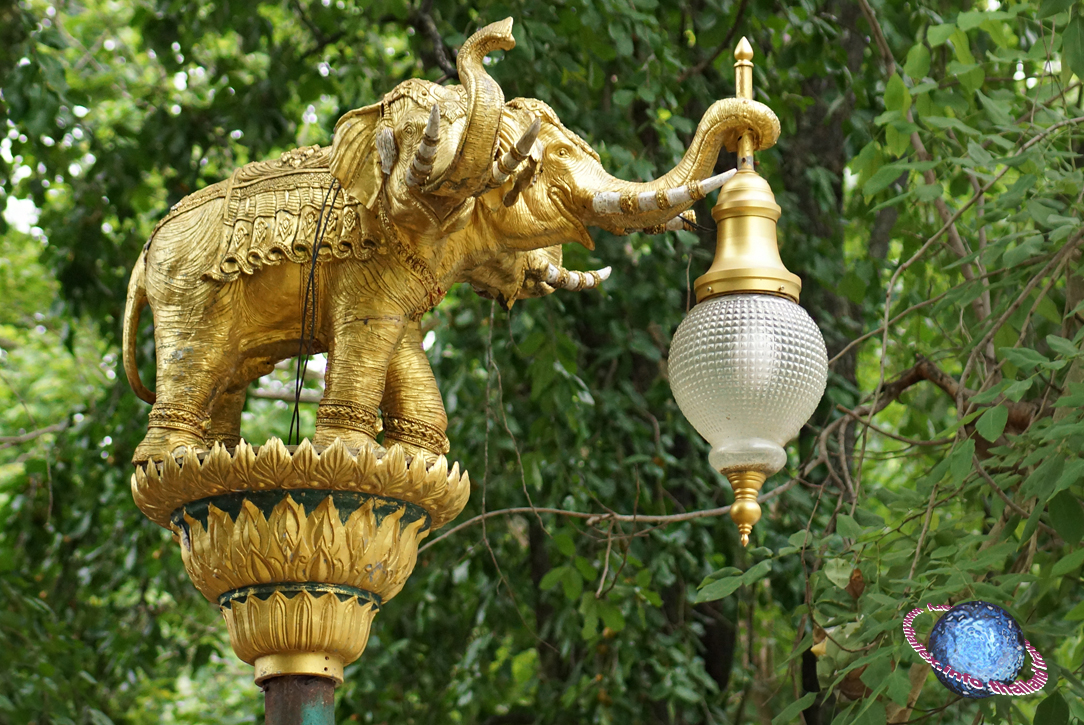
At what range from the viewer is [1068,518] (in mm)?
1938

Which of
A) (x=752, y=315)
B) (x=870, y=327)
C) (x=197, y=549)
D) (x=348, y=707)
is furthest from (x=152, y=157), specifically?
(x=752, y=315)

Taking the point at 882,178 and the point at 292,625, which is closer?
the point at 292,625

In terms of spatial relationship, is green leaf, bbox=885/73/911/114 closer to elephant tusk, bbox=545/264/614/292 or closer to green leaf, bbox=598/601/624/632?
elephant tusk, bbox=545/264/614/292

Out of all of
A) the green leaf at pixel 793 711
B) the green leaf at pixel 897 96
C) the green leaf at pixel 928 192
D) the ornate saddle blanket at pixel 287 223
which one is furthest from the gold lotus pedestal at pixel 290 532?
the green leaf at pixel 897 96

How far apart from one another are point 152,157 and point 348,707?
1.71 m

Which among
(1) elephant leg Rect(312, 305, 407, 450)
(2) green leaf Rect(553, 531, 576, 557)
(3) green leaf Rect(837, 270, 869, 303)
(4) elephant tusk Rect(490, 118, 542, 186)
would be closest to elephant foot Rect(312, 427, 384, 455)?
(1) elephant leg Rect(312, 305, 407, 450)

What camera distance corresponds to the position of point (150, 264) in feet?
5.54

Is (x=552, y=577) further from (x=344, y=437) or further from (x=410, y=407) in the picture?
(x=344, y=437)

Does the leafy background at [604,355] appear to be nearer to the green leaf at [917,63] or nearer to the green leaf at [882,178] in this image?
the green leaf at [917,63]

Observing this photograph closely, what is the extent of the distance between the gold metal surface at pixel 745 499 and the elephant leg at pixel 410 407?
1.36ft

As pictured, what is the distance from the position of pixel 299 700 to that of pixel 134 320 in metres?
0.61

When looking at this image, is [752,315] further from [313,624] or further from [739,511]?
[313,624]

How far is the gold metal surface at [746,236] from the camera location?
5.02ft

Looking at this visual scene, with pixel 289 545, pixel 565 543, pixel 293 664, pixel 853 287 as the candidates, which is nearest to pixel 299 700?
pixel 293 664
